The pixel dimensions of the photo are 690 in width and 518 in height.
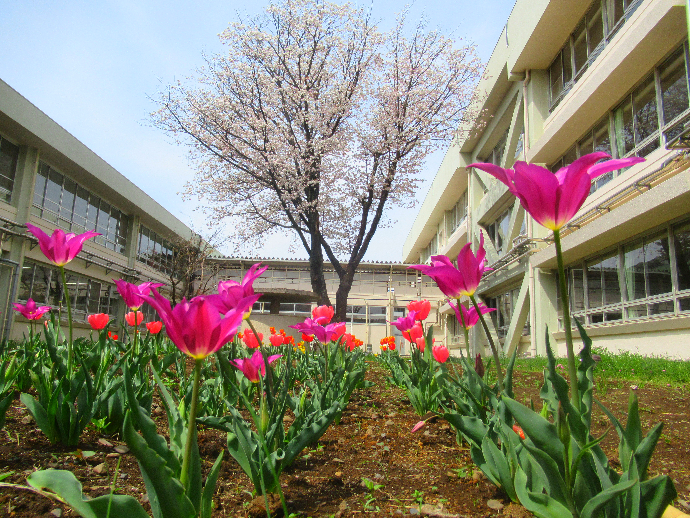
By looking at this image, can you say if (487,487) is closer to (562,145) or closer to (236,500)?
(236,500)

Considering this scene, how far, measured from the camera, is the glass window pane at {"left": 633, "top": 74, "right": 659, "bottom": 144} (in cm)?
819

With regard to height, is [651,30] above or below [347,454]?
above

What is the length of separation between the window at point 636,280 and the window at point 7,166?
1522 centimetres

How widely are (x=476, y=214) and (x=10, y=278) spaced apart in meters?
14.6

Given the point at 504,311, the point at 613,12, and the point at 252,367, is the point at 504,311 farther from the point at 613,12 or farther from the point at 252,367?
the point at 252,367

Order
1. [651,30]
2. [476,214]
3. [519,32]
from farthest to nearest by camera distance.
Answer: [476,214] < [519,32] < [651,30]

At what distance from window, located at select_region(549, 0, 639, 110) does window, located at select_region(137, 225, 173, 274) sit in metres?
18.1

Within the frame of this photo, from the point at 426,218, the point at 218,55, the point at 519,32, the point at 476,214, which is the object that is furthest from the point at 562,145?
the point at 426,218

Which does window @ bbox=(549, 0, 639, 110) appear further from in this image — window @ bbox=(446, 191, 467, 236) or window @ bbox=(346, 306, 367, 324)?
window @ bbox=(346, 306, 367, 324)

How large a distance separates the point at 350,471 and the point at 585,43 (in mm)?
11484

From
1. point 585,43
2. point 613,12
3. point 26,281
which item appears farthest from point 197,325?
point 26,281

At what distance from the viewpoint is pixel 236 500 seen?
62.1 inches

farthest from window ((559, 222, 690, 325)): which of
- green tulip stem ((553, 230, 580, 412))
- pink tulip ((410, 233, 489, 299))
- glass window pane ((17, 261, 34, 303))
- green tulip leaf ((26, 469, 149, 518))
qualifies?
glass window pane ((17, 261, 34, 303))

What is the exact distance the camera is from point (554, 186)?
115 centimetres
